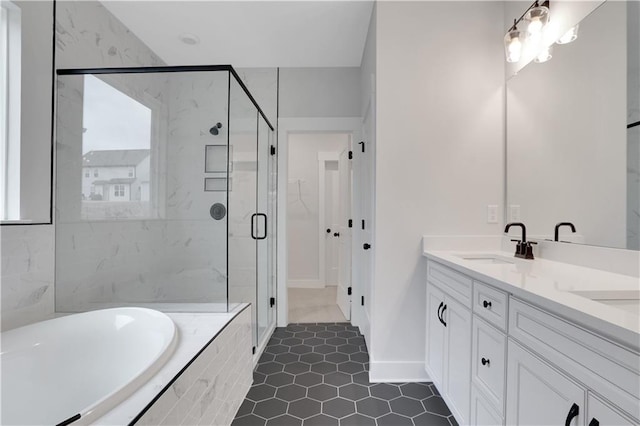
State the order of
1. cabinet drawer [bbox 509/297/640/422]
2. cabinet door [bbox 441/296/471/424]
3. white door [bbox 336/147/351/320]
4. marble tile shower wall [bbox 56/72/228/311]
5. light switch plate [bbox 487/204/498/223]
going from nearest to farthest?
cabinet drawer [bbox 509/297/640/422] < cabinet door [bbox 441/296/471/424] < marble tile shower wall [bbox 56/72/228/311] < light switch plate [bbox 487/204/498/223] < white door [bbox 336/147/351/320]

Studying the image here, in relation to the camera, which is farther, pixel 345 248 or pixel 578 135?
pixel 345 248

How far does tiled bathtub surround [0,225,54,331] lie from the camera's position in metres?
1.34

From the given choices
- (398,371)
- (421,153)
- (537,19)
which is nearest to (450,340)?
(398,371)

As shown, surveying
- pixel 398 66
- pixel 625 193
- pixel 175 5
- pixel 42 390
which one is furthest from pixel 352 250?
pixel 175 5

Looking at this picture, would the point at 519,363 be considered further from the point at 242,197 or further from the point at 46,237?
the point at 46,237

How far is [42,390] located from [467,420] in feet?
6.14

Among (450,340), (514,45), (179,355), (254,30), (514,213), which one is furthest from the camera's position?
(254,30)

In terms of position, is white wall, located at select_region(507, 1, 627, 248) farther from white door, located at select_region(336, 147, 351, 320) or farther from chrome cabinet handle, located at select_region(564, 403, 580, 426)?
white door, located at select_region(336, 147, 351, 320)

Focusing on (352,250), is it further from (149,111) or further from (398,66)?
(149,111)

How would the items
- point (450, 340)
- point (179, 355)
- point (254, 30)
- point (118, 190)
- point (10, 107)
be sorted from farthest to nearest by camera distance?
point (254, 30)
point (118, 190)
point (450, 340)
point (10, 107)
point (179, 355)

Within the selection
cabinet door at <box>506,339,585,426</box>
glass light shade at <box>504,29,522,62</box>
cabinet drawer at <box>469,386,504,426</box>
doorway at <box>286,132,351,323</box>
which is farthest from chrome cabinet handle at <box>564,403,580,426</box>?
doorway at <box>286,132,351,323</box>

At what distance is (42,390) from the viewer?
1162 millimetres

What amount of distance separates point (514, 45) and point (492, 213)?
1081 millimetres

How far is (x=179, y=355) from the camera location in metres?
1.15
